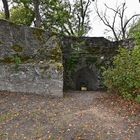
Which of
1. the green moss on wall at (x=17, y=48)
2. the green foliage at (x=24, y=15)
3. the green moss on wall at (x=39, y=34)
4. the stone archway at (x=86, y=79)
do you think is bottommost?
the stone archway at (x=86, y=79)

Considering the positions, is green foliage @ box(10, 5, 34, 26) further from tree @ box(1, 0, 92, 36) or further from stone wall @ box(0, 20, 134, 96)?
stone wall @ box(0, 20, 134, 96)

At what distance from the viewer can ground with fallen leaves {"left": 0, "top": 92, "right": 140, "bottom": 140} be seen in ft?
29.7

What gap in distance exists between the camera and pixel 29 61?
1349 centimetres

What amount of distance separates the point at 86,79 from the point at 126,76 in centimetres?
542

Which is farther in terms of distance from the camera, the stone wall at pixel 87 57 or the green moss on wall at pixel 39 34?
the stone wall at pixel 87 57

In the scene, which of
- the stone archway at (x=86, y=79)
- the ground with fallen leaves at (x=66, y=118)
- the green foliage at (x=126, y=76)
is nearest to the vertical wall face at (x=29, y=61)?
the ground with fallen leaves at (x=66, y=118)

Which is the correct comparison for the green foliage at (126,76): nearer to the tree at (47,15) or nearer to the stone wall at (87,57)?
the stone wall at (87,57)

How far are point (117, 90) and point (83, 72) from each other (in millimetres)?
4729

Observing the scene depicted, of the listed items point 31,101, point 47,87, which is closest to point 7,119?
point 31,101

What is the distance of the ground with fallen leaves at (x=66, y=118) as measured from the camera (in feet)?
29.7

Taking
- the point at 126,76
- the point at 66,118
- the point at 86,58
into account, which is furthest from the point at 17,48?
the point at 86,58

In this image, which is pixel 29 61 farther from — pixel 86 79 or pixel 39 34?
pixel 86 79

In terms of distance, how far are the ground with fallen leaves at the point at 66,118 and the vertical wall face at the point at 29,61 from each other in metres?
0.49

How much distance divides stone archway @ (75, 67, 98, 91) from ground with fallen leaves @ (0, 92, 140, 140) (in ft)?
16.0
